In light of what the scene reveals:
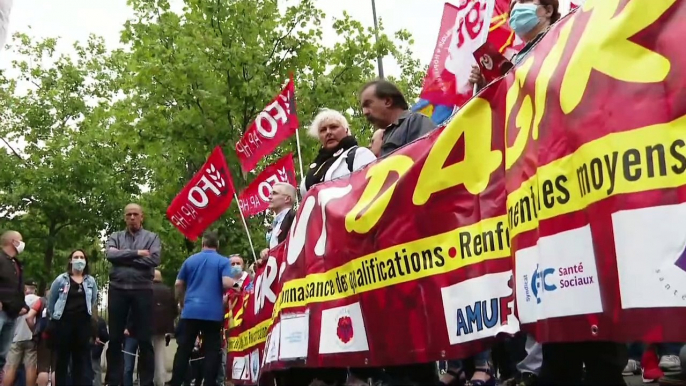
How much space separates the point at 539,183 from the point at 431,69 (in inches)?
171

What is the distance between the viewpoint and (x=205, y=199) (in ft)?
35.8

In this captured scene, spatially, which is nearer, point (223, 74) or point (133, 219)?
point (133, 219)

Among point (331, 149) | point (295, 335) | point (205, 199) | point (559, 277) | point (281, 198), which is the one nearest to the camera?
point (559, 277)

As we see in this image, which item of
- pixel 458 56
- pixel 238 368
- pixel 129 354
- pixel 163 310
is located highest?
pixel 458 56

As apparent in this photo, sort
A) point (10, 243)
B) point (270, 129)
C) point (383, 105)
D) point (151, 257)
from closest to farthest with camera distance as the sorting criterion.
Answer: point (383, 105)
point (151, 257)
point (10, 243)
point (270, 129)

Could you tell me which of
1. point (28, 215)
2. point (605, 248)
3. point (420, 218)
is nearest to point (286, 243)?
point (420, 218)

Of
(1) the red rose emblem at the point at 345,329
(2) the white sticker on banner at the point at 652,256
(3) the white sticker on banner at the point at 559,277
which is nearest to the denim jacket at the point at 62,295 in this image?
(1) the red rose emblem at the point at 345,329

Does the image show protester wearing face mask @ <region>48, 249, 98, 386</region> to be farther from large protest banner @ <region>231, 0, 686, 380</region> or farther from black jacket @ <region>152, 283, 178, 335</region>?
large protest banner @ <region>231, 0, 686, 380</region>

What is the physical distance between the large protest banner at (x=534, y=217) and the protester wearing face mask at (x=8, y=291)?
237 inches

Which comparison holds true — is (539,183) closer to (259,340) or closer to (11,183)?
(259,340)

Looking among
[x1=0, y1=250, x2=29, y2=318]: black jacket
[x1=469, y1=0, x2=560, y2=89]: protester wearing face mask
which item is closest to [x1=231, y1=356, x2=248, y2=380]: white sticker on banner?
[x1=0, y1=250, x2=29, y2=318]: black jacket

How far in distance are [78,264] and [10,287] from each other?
0.81m

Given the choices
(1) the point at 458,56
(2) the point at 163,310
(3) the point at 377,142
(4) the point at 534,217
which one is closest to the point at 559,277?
(4) the point at 534,217

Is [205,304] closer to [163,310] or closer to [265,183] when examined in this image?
[163,310]
